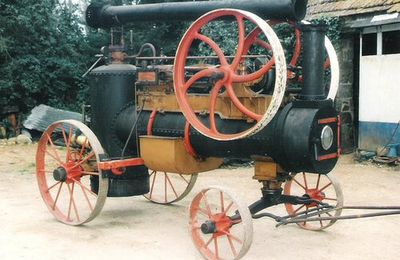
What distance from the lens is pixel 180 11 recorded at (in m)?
5.80

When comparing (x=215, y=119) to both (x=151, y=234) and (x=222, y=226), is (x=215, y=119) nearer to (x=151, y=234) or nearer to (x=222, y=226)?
(x=222, y=226)

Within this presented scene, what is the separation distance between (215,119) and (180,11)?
1162mm

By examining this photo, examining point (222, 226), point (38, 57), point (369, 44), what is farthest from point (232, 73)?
point (38, 57)

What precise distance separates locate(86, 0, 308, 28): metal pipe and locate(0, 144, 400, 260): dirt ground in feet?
7.17

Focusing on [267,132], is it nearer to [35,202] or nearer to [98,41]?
[35,202]

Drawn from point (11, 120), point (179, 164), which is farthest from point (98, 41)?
point (179, 164)

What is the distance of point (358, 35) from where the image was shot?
11672 millimetres

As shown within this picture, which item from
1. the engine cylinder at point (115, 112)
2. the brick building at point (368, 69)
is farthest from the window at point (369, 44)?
the engine cylinder at point (115, 112)

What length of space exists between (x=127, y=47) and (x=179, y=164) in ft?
5.80

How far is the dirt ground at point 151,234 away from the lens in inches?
214

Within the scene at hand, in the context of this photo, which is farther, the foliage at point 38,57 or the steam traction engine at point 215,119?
Answer: the foliage at point 38,57

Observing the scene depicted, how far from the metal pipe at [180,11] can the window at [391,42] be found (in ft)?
20.1

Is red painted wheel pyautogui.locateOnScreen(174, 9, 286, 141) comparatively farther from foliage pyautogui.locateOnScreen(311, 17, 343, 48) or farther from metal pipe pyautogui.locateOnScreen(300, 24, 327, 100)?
foliage pyautogui.locateOnScreen(311, 17, 343, 48)

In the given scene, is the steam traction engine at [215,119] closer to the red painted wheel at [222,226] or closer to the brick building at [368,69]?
the red painted wheel at [222,226]
